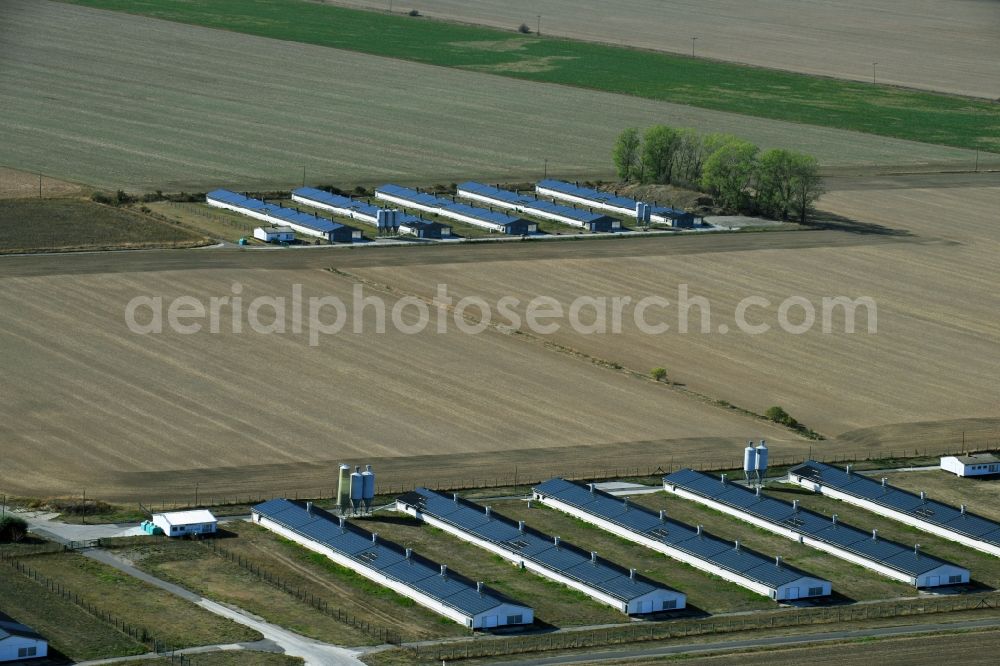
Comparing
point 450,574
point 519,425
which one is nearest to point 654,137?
point 519,425

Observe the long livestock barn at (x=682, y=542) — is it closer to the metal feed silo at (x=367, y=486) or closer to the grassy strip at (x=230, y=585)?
the metal feed silo at (x=367, y=486)

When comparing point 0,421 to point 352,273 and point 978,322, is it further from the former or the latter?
point 978,322

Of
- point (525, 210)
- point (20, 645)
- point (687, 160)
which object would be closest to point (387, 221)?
point (525, 210)

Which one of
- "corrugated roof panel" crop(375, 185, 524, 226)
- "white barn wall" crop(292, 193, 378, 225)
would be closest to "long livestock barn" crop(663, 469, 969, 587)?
"corrugated roof panel" crop(375, 185, 524, 226)

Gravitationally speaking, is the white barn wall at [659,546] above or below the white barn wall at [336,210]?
below

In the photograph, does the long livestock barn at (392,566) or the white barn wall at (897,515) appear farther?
the white barn wall at (897,515)

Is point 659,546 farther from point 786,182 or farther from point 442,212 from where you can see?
point 786,182

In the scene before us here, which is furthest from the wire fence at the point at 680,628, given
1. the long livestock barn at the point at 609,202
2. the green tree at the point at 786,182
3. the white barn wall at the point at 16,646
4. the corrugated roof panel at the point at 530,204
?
the green tree at the point at 786,182
